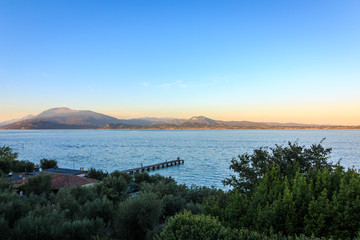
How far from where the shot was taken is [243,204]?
8727 mm

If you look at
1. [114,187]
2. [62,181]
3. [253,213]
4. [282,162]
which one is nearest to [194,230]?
[253,213]

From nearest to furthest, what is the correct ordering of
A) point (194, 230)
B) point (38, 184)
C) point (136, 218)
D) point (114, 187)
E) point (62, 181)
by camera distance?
point (194, 230) < point (136, 218) < point (38, 184) < point (114, 187) < point (62, 181)

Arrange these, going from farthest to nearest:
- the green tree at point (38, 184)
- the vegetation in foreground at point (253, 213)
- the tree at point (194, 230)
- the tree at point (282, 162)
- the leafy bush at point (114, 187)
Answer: the green tree at point (38, 184) → the leafy bush at point (114, 187) → the tree at point (282, 162) → the vegetation in foreground at point (253, 213) → the tree at point (194, 230)

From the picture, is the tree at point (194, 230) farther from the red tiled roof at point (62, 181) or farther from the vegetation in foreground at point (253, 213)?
the red tiled roof at point (62, 181)

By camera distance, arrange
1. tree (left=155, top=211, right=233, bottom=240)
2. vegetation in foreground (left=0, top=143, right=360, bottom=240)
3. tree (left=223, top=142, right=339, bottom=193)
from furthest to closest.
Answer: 1. tree (left=223, top=142, right=339, bottom=193)
2. vegetation in foreground (left=0, top=143, right=360, bottom=240)
3. tree (left=155, top=211, right=233, bottom=240)

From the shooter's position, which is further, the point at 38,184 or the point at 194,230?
the point at 38,184

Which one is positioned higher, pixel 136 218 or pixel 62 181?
pixel 136 218

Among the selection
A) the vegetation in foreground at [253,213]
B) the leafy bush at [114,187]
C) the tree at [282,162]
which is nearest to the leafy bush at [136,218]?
the vegetation in foreground at [253,213]

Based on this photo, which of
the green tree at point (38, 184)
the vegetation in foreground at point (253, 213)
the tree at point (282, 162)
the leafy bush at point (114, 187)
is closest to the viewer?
the vegetation in foreground at point (253, 213)

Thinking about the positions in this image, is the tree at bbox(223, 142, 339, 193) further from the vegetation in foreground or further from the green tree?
the green tree

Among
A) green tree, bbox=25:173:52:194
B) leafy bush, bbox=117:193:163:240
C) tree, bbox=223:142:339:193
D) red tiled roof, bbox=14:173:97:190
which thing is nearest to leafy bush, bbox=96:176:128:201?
red tiled roof, bbox=14:173:97:190

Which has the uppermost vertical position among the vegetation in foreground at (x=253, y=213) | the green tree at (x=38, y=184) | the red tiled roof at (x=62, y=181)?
the vegetation in foreground at (x=253, y=213)

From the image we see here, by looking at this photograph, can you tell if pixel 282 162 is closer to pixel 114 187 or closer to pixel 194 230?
pixel 194 230

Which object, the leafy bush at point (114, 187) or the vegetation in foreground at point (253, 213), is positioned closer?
the vegetation in foreground at point (253, 213)
